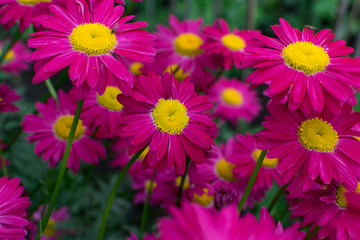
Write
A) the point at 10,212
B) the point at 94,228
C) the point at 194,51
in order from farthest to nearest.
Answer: the point at 94,228 < the point at 194,51 < the point at 10,212

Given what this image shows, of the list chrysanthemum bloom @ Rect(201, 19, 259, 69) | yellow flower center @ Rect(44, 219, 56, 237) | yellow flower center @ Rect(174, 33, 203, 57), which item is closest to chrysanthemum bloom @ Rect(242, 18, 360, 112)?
chrysanthemum bloom @ Rect(201, 19, 259, 69)

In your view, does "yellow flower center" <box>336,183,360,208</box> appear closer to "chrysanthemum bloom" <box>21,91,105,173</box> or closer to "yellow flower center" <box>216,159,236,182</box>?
"yellow flower center" <box>216,159,236,182</box>

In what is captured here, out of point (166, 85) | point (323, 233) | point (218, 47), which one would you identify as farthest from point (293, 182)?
point (218, 47)

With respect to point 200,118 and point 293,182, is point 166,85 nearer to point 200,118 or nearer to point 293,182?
point 200,118

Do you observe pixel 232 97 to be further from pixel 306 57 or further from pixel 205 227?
pixel 205 227

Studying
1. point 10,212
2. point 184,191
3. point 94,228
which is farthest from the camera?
point 94,228

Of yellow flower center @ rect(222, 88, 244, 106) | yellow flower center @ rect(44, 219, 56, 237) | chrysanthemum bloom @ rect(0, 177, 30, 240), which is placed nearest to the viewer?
chrysanthemum bloom @ rect(0, 177, 30, 240)

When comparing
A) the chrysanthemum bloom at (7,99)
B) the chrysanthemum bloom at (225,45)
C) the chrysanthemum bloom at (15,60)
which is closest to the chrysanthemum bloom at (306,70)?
the chrysanthemum bloom at (225,45)
